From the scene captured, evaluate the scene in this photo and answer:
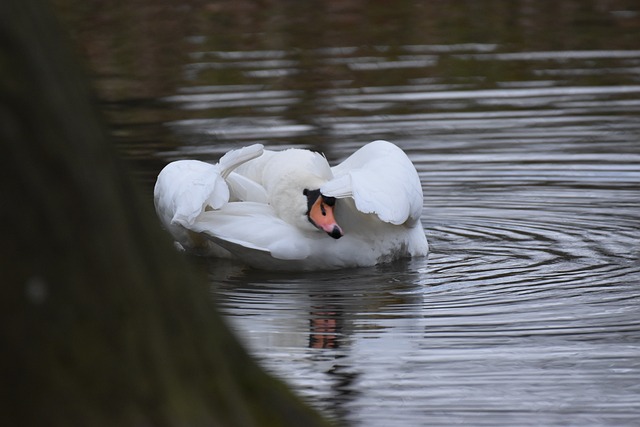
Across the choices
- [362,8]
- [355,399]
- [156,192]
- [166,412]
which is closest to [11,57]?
[166,412]

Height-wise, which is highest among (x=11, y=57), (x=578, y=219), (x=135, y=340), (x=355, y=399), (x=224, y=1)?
(x=11, y=57)

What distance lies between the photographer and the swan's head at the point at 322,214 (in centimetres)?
672

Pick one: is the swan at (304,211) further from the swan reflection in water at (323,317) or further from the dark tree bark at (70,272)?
the dark tree bark at (70,272)

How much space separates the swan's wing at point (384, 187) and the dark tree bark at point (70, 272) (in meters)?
3.65

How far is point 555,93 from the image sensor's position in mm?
12594

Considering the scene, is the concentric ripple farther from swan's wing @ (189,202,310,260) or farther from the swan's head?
the swan's head

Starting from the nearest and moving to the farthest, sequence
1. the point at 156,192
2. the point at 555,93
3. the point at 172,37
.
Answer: the point at 156,192 < the point at 555,93 < the point at 172,37

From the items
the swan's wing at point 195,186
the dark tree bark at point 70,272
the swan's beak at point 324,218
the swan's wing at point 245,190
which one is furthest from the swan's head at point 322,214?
the dark tree bark at point 70,272

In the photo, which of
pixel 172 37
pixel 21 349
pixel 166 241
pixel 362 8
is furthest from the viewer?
pixel 362 8

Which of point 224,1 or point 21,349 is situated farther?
point 224,1

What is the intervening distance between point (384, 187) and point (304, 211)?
1.49ft

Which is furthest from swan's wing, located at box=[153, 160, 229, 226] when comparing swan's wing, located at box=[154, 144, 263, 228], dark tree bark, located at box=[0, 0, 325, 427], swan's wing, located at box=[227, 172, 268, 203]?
dark tree bark, located at box=[0, 0, 325, 427]

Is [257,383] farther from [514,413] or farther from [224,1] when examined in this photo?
[224,1]

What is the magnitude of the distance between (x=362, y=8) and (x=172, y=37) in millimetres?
3154
